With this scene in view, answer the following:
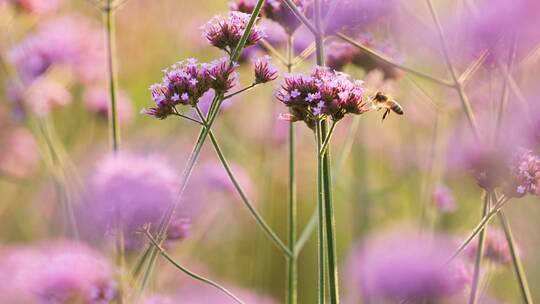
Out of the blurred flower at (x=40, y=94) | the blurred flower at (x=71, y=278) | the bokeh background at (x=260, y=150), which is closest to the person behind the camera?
the blurred flower at (x=71, y=278)

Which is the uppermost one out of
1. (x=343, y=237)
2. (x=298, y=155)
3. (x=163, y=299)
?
(x=298, y=155)

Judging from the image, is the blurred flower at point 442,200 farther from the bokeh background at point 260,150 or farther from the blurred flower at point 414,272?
the blurred flower at point 414,272

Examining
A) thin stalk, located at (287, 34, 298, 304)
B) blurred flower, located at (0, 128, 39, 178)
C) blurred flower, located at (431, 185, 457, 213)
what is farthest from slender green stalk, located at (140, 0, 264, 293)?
blurred flower, located at (0, 128, 39, 178)

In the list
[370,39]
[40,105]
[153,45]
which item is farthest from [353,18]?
[153,45]

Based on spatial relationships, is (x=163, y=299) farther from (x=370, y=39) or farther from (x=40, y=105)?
(x=40, y=105)

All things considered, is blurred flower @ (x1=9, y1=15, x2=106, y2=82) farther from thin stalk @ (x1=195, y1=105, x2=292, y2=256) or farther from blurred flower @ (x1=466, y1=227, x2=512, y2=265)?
blurred flower @ (x1=466, y1=227, x2=512, y2=265)

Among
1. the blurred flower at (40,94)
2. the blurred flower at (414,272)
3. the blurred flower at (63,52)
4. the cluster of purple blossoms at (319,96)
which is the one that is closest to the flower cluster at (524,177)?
the blurred flower at (414,272)

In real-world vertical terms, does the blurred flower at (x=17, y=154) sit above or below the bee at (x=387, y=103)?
above
